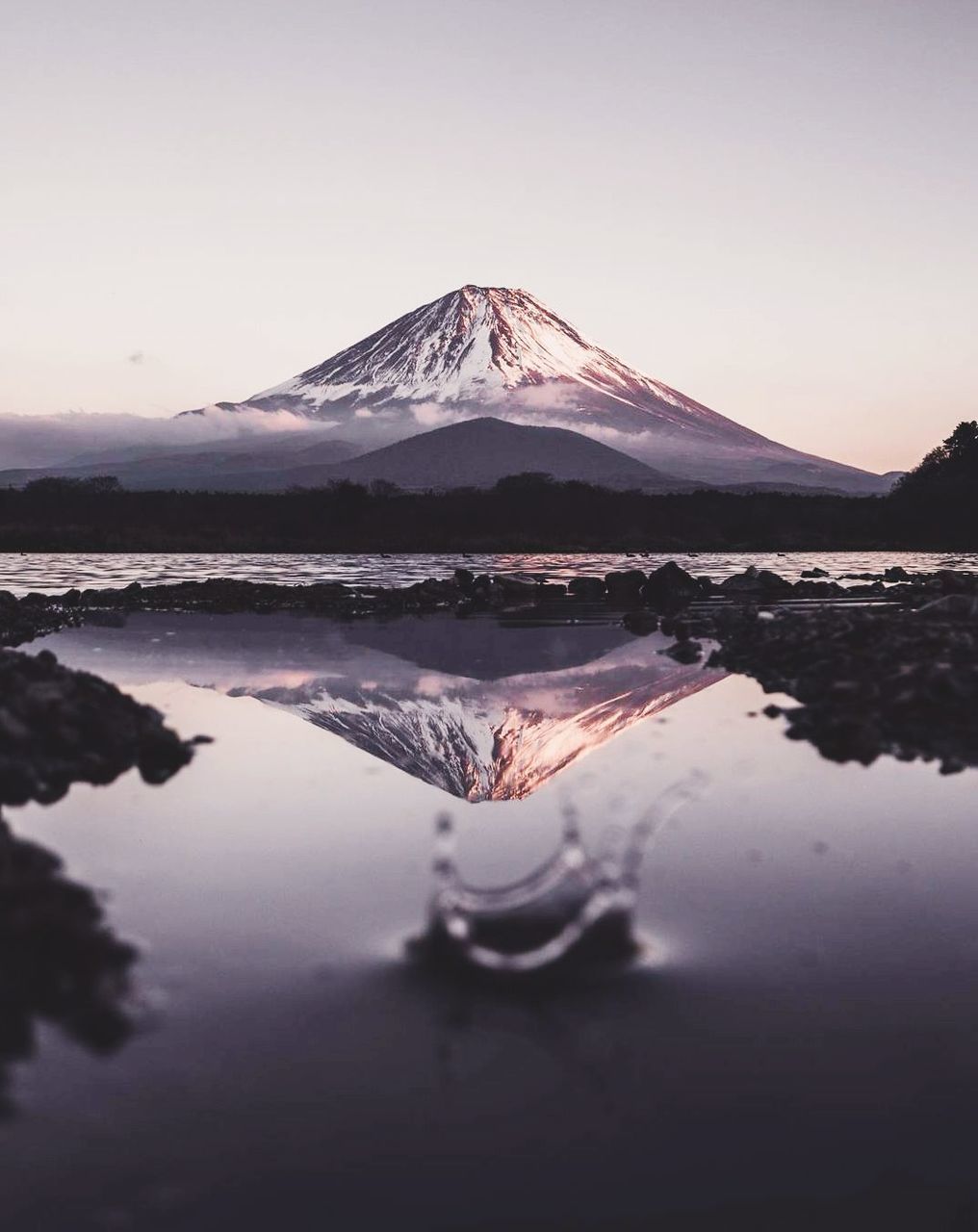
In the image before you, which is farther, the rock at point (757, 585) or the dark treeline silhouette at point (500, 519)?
the dark treeline silhouette at point (500, 519)

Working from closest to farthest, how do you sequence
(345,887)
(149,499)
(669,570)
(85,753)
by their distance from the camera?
(345,887) → (85,753) → (669,570) → (149,499)

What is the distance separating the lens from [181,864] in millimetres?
8352

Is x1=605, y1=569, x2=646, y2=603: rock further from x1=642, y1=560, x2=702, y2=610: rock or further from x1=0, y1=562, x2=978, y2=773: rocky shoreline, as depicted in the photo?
x1=642, y1=560, x2=702, y2=610: rock

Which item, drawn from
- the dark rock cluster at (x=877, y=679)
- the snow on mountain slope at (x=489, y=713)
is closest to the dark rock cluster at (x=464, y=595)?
the dark rock cluster at (x=877, y=679)

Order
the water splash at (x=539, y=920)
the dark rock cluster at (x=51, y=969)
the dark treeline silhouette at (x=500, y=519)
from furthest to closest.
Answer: the dark treeline silhouette at (x=500, y=519)
the water splash at (x=539, y=920)
the dark rock cluster at (x=51, y=969)

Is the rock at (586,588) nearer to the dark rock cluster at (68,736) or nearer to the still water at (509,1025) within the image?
the dark rock cluster at (68,736)

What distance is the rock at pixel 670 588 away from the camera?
138 feet

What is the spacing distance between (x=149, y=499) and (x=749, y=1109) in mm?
131873

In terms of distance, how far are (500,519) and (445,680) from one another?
110m

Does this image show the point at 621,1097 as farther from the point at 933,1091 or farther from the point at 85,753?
the point at 85,753

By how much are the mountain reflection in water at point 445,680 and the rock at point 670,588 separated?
11.6m

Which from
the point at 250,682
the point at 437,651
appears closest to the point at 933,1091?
the point at 250,682

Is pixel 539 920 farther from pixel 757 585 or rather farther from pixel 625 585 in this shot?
pixel 625 585

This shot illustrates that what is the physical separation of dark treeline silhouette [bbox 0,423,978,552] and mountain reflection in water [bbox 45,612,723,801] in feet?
246
